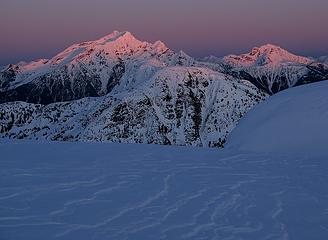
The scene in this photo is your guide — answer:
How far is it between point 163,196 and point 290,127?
8659mm

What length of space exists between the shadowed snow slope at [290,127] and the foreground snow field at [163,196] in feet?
4.56

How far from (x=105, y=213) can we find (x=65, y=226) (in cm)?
91

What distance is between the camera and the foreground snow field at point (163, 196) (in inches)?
278

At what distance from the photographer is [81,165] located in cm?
1260

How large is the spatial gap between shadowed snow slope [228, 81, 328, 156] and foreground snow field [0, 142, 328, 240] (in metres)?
1.39

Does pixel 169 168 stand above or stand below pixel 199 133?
above

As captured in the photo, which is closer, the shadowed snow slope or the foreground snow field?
the foreground snow field

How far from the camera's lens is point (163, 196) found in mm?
9031

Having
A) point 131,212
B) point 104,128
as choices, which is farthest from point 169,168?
point 104,128

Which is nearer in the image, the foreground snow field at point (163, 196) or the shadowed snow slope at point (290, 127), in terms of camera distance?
the foreground snow field at point (163, 196)

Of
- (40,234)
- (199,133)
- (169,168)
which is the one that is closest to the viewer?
(40,234)

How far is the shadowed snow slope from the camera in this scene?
15.3 metres

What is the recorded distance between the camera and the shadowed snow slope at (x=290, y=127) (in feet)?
50.1

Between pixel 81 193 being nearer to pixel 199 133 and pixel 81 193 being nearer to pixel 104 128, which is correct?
pixel 104 128
